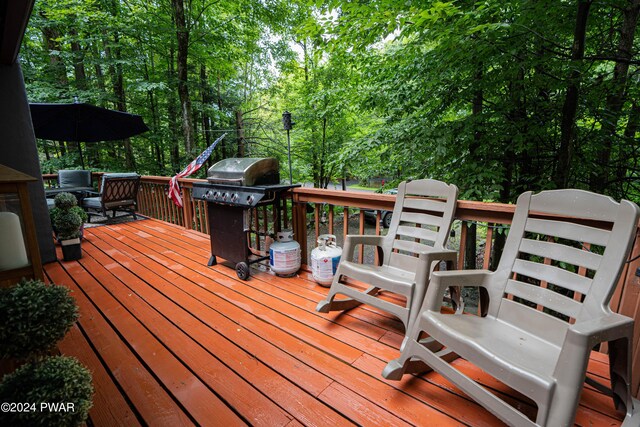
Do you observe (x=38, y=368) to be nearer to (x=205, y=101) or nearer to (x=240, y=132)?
(x=240, y=132)

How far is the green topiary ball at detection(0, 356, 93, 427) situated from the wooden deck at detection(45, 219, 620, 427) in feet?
1.68

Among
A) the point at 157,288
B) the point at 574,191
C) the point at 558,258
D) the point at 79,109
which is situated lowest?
the point at 157,288

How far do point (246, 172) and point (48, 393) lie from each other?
210 cm

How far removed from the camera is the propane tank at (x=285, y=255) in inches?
113

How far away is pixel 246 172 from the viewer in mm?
2777

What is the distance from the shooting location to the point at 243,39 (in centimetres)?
803

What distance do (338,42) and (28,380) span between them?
3567 mm

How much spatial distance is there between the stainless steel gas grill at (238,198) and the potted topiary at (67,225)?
1590 mm

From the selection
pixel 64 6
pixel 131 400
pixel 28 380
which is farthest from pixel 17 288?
pixel 64 6

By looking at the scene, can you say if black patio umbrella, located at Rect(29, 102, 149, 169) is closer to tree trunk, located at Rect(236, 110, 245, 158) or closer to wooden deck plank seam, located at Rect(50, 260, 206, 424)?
tree trunk, located at Rect(236, 110, 245, 158)

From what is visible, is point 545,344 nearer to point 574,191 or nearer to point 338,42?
point 574,191

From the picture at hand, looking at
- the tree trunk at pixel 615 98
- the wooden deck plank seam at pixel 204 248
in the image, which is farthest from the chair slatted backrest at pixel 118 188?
the tree trunk at pixel 615 98

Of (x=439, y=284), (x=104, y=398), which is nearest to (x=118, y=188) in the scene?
(x=104, y=398)

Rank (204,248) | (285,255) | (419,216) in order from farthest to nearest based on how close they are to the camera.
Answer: (204,248)
(285,255)
(419,216)
